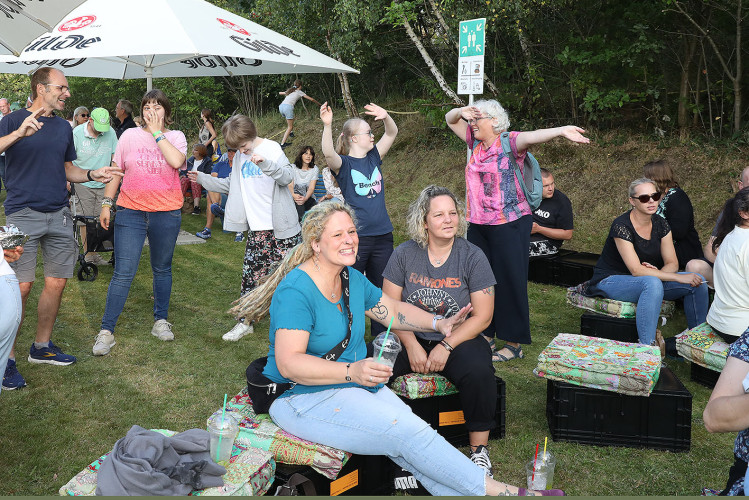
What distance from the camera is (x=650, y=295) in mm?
5125

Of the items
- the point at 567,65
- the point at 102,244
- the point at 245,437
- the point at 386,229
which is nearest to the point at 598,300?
the point at 386,229

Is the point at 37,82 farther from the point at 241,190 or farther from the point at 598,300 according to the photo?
the point at 598,300

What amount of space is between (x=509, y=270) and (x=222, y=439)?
289 cm

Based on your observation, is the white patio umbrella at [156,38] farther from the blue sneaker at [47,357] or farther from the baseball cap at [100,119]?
the blue sneaker at [47,357]

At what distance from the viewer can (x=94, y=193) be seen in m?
8.20

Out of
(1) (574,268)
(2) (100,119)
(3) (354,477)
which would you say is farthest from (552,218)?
(2) (100,119)

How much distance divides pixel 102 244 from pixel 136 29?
9.87 ft

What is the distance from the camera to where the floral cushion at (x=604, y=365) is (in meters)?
3.82

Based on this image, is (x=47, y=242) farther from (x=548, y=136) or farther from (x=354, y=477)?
(x=548, y=136)

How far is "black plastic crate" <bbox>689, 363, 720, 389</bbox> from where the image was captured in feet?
15.9

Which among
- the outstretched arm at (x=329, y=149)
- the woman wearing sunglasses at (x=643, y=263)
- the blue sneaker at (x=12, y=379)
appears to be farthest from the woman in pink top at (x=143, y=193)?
the woman wearing sunglasses at (x=643, y=263)

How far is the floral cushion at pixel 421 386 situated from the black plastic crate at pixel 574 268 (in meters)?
3.93

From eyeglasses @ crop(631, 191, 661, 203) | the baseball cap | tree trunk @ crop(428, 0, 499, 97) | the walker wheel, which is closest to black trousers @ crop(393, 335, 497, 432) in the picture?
eyeglasses @ crop(631, 191, 661, 203)

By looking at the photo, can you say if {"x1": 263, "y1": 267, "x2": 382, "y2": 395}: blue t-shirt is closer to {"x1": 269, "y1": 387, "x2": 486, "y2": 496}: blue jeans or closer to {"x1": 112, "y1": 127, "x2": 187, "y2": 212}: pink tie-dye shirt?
{"x1": 269, "y1": 387, "x2": 486, "y2": 496}: blue jeans
